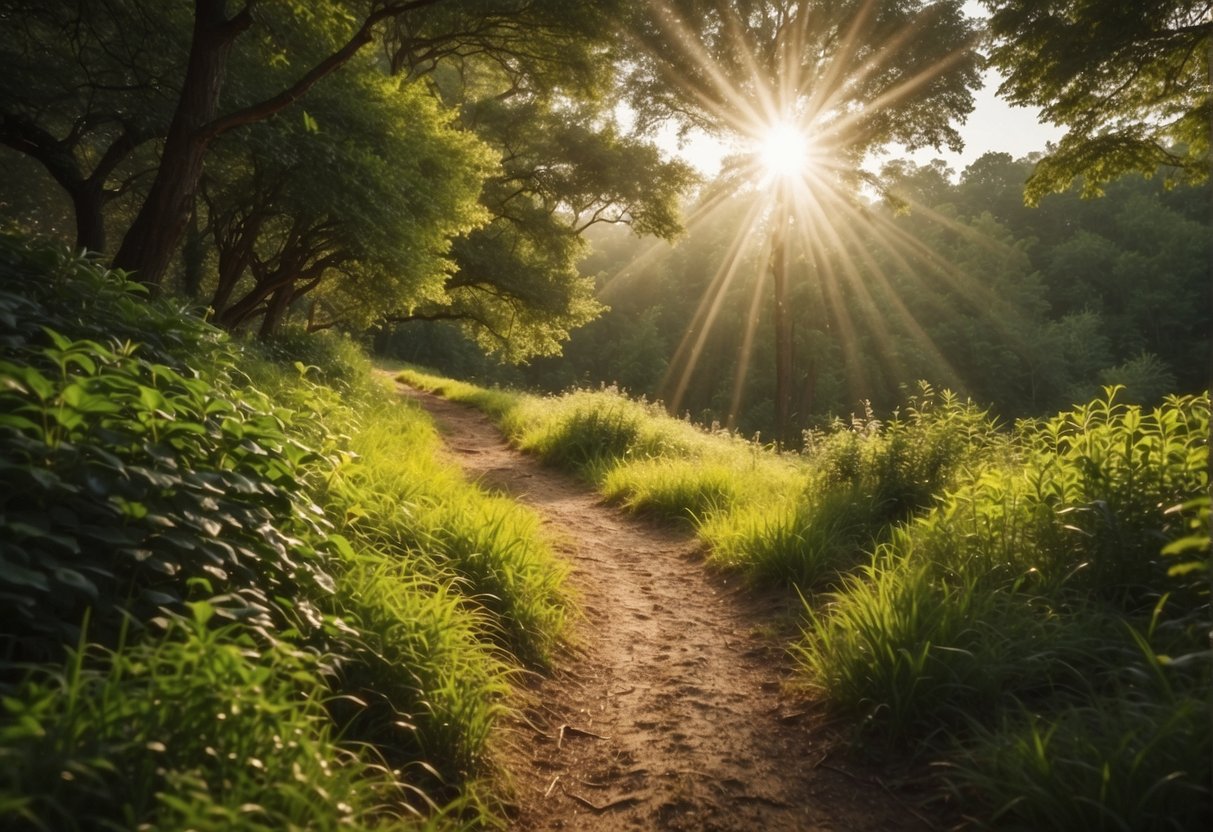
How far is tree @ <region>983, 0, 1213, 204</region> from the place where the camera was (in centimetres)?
775

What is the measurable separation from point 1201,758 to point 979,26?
617 inches

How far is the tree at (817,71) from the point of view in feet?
44.5

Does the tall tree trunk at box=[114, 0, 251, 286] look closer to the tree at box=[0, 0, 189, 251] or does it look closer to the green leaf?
the tree at box=[0, 0, 189, 251]

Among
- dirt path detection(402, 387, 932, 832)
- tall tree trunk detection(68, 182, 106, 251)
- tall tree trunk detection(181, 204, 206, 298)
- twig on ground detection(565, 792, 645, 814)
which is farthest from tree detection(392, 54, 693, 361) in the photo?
twig on ground detection(565, 792, 645, 814)

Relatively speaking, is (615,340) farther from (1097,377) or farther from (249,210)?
(249,210)

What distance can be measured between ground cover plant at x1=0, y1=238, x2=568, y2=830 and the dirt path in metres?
0.31

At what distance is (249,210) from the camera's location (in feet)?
47.3

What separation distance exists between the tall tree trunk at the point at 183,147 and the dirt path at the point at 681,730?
513cm

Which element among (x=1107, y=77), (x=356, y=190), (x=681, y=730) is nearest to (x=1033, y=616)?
(x=681, y=730)

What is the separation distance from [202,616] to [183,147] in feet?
20.3

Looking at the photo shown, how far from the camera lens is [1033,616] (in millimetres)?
3191

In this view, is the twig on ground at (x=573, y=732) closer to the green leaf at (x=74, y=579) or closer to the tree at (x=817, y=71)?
the green leaf at (x=74, y=579)

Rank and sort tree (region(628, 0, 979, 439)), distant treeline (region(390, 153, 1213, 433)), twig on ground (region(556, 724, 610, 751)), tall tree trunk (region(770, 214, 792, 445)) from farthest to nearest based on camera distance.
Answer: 1. distant treeline (region(390, 153, 1213, 433))
2. tall tree trunk (region(770, 214, 792, 445))
3. tree (region(628, 0, 979, 439))
4. twig on ground (region(556, 724, 610, 751))

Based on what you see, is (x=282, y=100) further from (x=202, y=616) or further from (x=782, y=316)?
(x=782, y=316)
